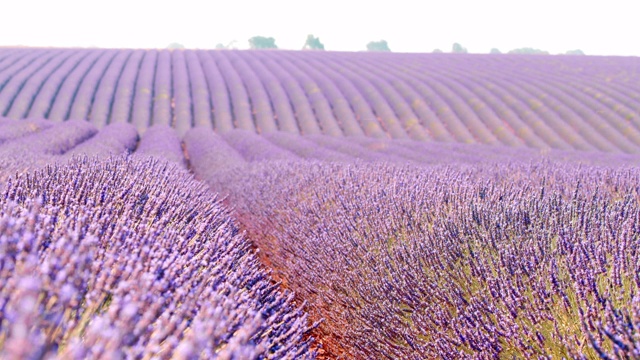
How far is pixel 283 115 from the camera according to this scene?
62.5 ft

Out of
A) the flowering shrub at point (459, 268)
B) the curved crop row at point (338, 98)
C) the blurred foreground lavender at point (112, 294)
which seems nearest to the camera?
the blurred foreground lavender at point (112, 294)

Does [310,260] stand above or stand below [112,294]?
below

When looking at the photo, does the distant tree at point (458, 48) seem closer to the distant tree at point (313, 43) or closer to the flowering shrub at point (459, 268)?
the distant tree at point (313, 43)

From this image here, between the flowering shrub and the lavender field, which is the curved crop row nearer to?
the lavender field

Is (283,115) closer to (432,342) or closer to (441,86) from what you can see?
(441,86)

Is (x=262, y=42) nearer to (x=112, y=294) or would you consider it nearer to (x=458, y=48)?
(x=458, y=48)

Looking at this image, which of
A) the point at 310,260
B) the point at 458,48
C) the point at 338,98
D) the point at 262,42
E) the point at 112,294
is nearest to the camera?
the point at 112,294

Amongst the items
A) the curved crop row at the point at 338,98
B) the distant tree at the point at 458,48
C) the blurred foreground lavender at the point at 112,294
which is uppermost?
the distant tree at the point at 458,48

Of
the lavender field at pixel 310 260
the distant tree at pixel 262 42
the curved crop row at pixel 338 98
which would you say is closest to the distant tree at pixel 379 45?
the distant tree at pixel 262 42

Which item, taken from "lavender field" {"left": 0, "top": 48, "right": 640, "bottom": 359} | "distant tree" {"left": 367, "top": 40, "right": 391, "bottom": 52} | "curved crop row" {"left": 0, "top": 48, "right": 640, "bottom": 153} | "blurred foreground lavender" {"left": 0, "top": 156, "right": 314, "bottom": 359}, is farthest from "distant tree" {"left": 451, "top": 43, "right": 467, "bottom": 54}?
"blurred foreground lavender" {"left": 0, "top": 156, "right": 314, "bottom": 359}

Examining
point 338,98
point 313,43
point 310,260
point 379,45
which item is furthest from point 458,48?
point 310,260

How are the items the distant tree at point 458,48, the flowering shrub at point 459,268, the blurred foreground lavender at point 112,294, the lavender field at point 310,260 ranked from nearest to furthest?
the blurred foreground lavender at point 112,294 < the lavender field at point 310,260 < the flowering shrub at point 459,268 < the distant tree at point 458,48

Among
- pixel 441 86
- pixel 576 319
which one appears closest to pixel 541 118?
pixel 441 86

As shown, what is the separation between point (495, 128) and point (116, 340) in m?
18.6
